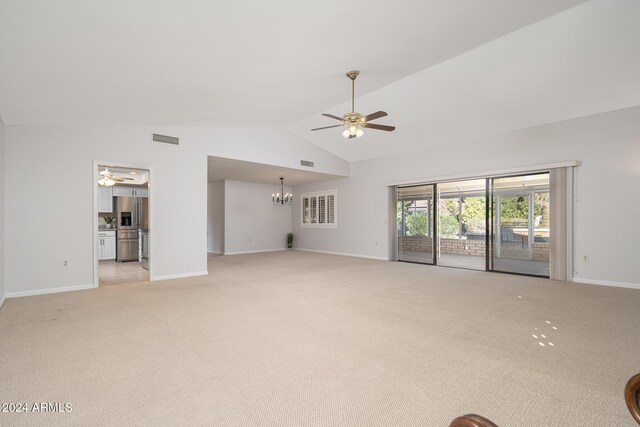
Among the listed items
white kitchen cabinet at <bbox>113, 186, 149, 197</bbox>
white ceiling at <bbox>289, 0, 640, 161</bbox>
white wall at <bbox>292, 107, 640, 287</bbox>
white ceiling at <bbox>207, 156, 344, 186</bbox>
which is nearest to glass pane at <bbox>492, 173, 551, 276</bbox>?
white wall at <bbox>292, 107, 640, 287</bbox>

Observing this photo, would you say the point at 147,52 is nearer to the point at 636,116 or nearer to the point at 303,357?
the point at 303,357

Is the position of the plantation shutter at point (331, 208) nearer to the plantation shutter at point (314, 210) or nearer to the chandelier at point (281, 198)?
the plantation shutter at point (314, 210)

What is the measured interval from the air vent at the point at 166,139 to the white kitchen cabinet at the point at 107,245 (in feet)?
14.8

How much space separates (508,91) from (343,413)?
18.2ft

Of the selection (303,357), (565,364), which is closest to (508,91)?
(565,364)

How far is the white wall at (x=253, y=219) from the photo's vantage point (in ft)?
34.3

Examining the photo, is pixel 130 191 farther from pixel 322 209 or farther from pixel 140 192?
pixel 322 209

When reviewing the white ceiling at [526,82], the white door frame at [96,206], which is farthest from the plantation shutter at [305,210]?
the white door frame at [96,206]

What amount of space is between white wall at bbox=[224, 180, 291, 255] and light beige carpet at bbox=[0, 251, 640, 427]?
18.7 ft

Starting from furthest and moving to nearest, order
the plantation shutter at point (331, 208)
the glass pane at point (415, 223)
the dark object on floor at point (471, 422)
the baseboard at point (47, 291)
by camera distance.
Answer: the plantation shutter at point (331, 208) < the glass pane at point (415, 223) < the baseboard at point (47, 291) < the dark object on floor at point (471, 422)

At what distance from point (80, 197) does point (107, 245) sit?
14.5ft

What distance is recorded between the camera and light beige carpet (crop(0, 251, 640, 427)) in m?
1.86

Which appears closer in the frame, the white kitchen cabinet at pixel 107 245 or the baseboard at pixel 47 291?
the baseboard at pixel 47 291

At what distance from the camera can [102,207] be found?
28.8ft
